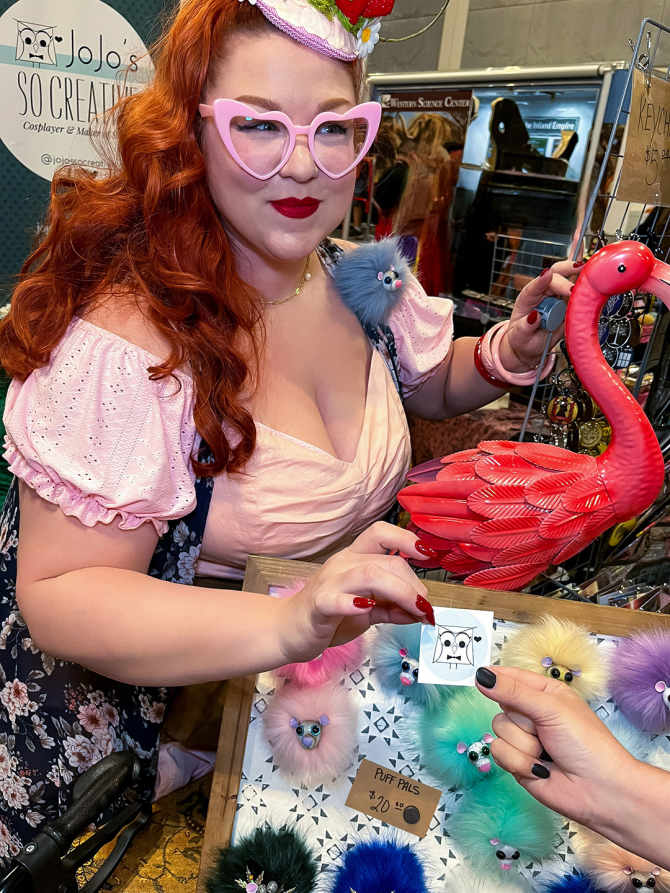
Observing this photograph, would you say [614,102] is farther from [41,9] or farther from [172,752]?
[172,752]

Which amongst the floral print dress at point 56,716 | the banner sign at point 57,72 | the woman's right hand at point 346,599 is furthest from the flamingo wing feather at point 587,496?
the banner sign at point 57,72

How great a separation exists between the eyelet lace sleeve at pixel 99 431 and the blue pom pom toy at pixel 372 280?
1.39 ft

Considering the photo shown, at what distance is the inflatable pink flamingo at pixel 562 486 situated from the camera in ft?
2.67

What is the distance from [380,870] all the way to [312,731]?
0.50 ft

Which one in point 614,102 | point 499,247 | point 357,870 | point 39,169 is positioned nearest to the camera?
point 357,870

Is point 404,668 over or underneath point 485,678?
underneath

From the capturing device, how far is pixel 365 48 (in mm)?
940

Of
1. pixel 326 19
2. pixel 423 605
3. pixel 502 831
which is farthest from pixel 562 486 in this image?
pixel 326 19

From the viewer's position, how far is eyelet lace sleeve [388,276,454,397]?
1.25m

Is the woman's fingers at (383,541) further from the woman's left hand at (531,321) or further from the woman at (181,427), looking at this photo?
the woman's left hand at (531,321)

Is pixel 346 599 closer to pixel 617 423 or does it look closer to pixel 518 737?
pixel 518 737

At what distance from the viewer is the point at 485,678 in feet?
2.08

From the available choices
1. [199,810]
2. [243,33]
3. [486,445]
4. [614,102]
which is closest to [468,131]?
[614,102]

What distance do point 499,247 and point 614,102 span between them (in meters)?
0.46
